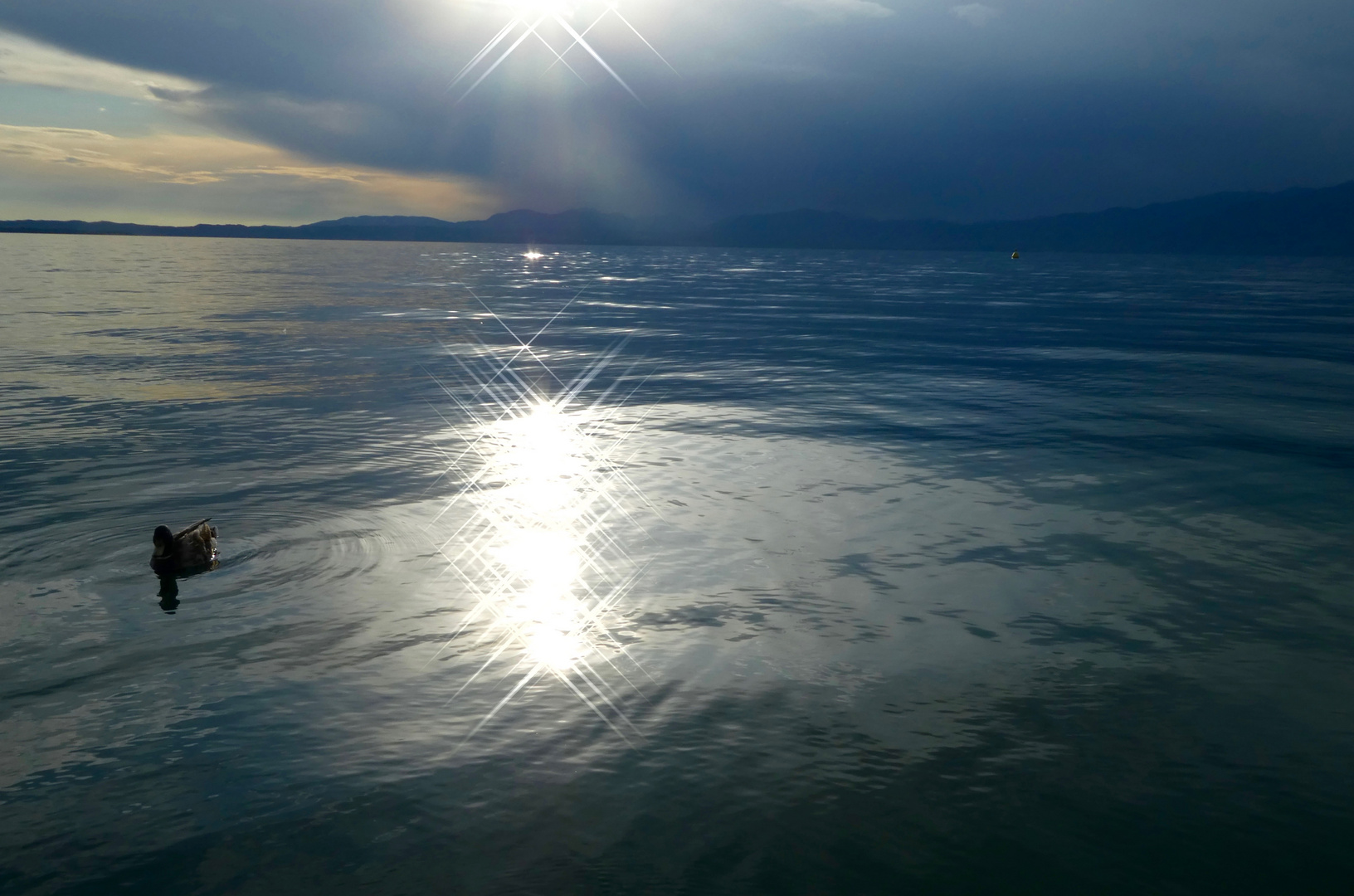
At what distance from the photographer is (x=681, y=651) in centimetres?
1191

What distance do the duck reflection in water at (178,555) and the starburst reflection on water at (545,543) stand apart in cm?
333

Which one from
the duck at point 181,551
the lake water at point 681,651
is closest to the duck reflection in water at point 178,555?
the duck at point 181,551

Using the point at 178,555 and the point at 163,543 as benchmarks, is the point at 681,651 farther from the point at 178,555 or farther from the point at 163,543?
the point at 163,543

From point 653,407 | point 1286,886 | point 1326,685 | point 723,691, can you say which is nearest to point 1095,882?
point 1286,886

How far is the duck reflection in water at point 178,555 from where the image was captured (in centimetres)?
1363

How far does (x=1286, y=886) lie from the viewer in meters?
7.84

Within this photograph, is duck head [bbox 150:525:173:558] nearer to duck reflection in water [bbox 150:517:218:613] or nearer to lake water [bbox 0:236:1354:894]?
duck reflection in water [bbox 150:517:218:613]

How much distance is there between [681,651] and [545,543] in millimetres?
4704

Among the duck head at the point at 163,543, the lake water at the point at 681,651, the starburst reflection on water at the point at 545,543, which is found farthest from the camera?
the duck head at the point at 163,543

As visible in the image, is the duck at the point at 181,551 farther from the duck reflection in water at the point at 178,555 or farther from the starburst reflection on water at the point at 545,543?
the starburst reflection on water at the point at 545,543

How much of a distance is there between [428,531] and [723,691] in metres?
7.13

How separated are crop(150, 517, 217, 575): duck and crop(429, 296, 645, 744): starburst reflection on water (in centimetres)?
333

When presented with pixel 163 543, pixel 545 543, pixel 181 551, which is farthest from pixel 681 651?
pixel 163 543

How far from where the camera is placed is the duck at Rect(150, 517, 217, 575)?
13.7 m
